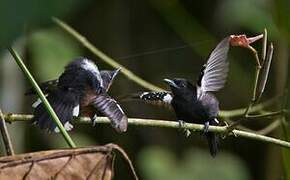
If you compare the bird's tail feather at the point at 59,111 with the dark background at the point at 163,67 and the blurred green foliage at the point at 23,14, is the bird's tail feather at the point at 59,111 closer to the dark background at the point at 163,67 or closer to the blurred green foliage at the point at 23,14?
the blurred green foliage at the point at 23,14

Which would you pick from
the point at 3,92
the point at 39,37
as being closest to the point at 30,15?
the point at 39,37

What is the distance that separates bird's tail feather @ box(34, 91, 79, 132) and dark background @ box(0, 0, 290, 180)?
1018 mm

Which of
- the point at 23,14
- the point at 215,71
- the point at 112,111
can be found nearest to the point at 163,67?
the point at 215,71

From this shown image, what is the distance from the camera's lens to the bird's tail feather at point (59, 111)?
1.05 metres

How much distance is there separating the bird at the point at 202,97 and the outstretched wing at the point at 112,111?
0.12 m

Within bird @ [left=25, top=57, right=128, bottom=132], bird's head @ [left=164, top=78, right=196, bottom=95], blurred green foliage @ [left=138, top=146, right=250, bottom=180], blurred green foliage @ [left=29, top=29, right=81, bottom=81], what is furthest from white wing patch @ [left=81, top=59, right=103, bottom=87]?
blurred green foliage @ [left=138, top=146, right=250, bottom=180]

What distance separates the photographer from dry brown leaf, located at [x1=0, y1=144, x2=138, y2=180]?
2.30 feet

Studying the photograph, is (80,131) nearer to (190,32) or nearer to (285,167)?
(190,32)

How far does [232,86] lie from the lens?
139 inches

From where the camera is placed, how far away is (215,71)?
1.30 metres

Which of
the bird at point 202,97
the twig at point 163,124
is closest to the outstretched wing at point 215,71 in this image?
the bird at point 202,97

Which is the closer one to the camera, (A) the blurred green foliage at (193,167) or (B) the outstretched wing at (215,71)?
(B) the outstretched wing at (215,71)

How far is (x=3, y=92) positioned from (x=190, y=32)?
0.78 m

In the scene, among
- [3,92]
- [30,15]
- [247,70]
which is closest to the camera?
[30,15]
